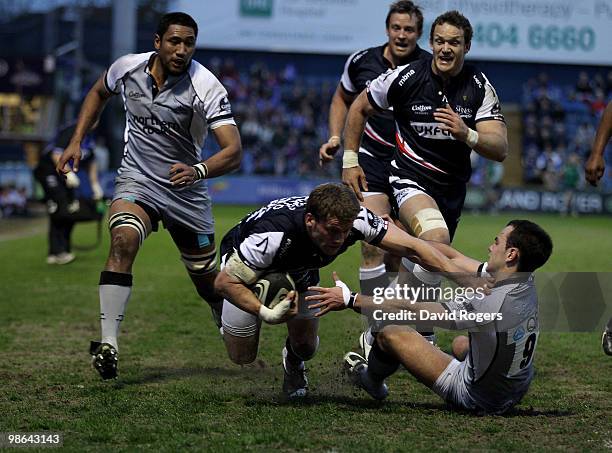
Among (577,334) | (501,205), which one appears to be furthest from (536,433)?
(501,205)

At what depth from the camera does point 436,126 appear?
741cm

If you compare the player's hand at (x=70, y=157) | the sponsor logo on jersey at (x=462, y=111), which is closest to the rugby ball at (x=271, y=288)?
the sponsor logo on jersey at (x=462, y=111)

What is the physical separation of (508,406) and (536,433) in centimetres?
49

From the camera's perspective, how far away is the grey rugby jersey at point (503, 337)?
231 inches

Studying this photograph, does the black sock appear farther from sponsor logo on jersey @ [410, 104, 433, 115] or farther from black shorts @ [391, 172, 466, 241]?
sponsor logo on jersey @ [410, 104, 433, 115]

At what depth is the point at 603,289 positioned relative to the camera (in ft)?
26.1

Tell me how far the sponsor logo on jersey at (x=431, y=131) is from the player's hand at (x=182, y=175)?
Answer: 66.5 inches

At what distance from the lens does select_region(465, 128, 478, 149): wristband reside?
6.95 meters

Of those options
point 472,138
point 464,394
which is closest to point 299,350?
point 464,394

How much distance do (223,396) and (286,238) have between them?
4.22 feet

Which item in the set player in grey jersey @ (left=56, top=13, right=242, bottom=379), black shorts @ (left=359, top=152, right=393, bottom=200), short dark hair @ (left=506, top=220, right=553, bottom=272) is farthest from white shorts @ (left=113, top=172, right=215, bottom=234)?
short dark hair @ (left=506, top=220, right=553, bottom=272)

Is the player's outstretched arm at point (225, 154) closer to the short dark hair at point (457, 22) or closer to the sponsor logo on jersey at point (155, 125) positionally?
the sponsor logo on jersey at point (155, 125)

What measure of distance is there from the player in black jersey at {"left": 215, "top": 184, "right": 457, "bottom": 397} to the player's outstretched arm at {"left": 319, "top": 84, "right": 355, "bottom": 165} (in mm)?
1830

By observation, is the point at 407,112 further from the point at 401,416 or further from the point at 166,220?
the point at 401,416
